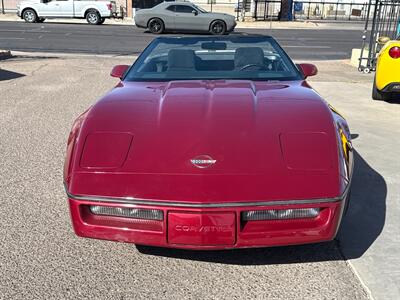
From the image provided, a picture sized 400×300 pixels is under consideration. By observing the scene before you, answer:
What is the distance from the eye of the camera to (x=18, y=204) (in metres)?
3.93

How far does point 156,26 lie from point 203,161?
21294mm

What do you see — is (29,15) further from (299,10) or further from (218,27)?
(299,10)

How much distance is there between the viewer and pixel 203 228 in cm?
266

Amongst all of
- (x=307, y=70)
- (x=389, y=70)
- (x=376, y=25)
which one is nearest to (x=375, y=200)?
(x=307, y=70)

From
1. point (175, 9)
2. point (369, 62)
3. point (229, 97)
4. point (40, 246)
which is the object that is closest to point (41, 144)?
point (40, 246)

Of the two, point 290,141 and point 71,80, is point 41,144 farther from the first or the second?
point 71,80

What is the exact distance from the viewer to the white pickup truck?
27.0m

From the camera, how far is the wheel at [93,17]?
27617mm

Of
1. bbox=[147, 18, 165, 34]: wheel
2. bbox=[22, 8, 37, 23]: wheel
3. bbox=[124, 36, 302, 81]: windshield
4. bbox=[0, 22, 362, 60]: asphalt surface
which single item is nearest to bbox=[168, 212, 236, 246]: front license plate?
bbox=[124, 36, 302, 81]: windshield

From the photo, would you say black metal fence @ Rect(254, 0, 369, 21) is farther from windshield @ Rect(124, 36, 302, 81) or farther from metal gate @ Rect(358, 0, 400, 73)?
windshield @ Rect(124, 36, 302, 81)

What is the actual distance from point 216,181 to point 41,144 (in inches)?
133

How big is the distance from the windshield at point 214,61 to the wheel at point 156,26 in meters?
18.9

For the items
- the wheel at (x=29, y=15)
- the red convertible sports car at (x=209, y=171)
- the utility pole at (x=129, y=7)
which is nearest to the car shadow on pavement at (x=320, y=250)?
the red convertible sports car at (x=209, y=171)

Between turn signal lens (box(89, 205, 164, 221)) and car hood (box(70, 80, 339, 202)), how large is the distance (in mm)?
92
